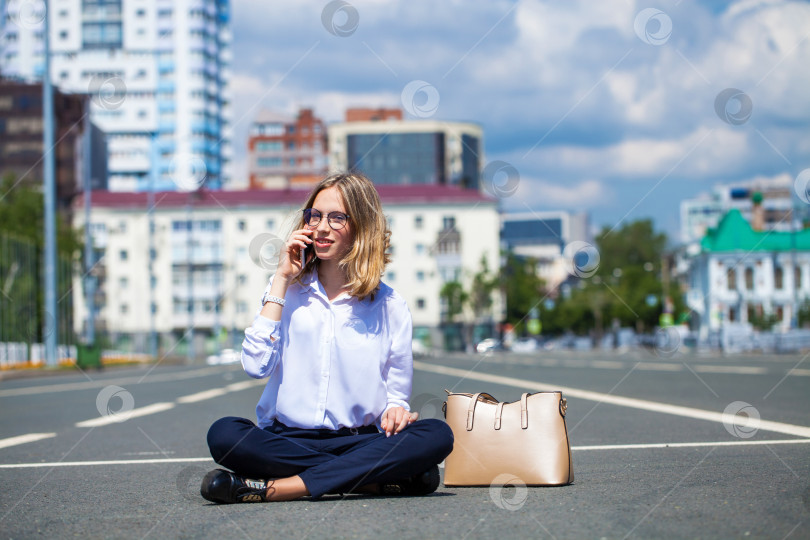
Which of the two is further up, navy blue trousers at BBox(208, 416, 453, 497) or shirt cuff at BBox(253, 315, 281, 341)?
shirt cuff at BBox(253, 315, 281, 341)

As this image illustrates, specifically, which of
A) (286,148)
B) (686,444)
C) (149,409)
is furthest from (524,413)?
(286,148)

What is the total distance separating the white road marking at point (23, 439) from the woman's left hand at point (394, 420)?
435cm

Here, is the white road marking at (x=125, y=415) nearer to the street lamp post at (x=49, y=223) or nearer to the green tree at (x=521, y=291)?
the street lamp post at (x=49, y=223)

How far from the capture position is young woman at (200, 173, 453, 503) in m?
4.14

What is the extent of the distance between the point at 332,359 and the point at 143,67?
117 m

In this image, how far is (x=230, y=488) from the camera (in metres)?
4.07

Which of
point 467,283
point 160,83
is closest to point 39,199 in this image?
point 467,283

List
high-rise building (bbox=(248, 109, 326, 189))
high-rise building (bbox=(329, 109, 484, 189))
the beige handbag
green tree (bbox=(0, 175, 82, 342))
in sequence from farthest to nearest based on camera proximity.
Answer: high-rise building (bbox=(248, 109, 326, 189)), high-rise building (bbox=(329, 109, 484, 189)), green tree (bbox=(0, 175, 82, 342)), the beige handbag

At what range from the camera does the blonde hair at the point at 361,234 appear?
430 centimetres

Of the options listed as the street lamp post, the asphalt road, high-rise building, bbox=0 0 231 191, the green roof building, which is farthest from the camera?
high-rise building, bbox=0 0 231 191

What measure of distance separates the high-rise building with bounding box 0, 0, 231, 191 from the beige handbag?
109960mm

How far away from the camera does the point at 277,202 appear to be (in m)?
86.9

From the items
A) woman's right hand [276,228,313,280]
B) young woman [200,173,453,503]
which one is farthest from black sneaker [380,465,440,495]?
woman's right hand [276,228,313,280]

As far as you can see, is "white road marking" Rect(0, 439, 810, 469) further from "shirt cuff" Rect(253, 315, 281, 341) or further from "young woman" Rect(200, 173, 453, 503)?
"shirt cuff" Rect(253, 315, 281, 341)
